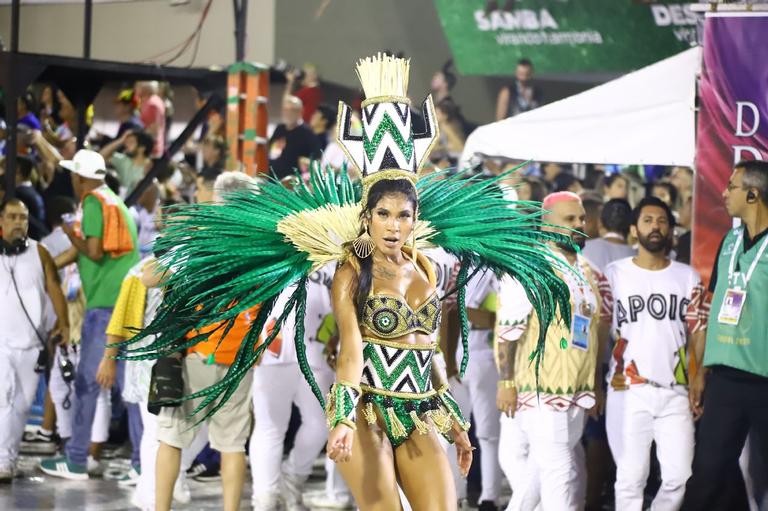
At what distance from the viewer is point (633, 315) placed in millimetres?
7254

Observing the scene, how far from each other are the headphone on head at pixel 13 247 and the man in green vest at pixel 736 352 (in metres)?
4.60

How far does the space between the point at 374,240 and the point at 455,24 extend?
12443mm

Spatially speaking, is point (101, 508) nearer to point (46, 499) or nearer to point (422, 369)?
point (46, 499)

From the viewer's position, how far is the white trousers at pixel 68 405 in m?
9.41

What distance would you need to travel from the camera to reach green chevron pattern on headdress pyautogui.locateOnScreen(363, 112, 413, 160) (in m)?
5.31

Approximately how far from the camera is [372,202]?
5188 millimetres

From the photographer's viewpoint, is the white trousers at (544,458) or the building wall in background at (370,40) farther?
the building wall in background at (370,40)

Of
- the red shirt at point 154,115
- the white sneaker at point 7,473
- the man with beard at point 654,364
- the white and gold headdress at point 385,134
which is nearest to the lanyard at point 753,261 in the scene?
the man with beard at point 654,364

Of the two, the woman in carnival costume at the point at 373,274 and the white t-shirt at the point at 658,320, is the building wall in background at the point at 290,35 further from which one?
the woman in carnival costume at the point at 373,274

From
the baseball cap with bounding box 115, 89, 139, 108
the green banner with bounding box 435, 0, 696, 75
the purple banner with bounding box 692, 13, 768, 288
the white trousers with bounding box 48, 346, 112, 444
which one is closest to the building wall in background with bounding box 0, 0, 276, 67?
the green banner with bounding box 435, 0, 696, 75

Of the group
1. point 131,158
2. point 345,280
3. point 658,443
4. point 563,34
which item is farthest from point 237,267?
point 563,34

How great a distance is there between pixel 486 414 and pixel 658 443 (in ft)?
4.64

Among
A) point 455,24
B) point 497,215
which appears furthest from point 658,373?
point 455,24

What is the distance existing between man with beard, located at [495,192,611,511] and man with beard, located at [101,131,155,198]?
6.33 metres
